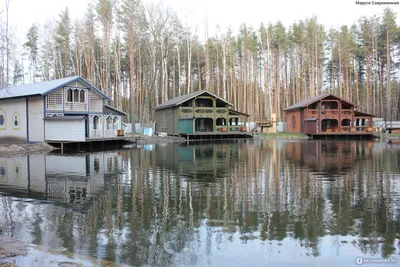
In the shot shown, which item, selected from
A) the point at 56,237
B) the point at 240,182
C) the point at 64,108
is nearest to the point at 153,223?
the point at 56,237

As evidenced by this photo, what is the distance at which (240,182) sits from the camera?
12.6 metres

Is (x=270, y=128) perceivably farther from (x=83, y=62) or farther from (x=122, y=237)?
(x=122, y=237)

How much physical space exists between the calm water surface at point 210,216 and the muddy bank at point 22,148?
1230 centimetres

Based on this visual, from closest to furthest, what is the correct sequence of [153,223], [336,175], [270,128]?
[153,223]
[336,175]
[270,128]

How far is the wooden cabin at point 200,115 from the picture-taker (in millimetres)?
42969

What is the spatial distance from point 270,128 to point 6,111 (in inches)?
1308

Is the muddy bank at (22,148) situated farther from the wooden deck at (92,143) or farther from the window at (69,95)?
the window at (69,95)

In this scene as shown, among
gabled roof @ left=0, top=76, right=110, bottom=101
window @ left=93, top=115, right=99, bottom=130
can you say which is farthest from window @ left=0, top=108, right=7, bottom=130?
window @ left=93, top=115, right=99, bottom=130

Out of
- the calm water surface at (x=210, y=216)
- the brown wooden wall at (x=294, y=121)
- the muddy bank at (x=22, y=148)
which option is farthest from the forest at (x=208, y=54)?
the calm water surface at (x=210, y=216)

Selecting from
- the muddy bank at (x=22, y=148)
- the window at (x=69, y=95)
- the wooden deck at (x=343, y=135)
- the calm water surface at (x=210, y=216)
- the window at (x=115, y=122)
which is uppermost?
the window at (x=69, y=95)

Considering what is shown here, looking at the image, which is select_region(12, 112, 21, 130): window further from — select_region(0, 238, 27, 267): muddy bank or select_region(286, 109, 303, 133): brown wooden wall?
select_region(286, 109, 303, 133): brown wooden wall

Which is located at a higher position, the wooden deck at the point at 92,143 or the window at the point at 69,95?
the window at the point at 69,95

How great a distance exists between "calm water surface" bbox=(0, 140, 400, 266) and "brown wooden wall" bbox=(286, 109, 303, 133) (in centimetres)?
3381

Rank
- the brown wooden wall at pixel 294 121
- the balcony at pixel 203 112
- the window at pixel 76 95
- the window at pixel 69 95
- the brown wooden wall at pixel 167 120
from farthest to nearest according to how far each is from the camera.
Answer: the brown wooden wall at pixel 294 121
the brown wooden wall at pixel 167 120
the balcony at pixel 203 112
the window at pixel 76 95
the window at pixel 69 95
